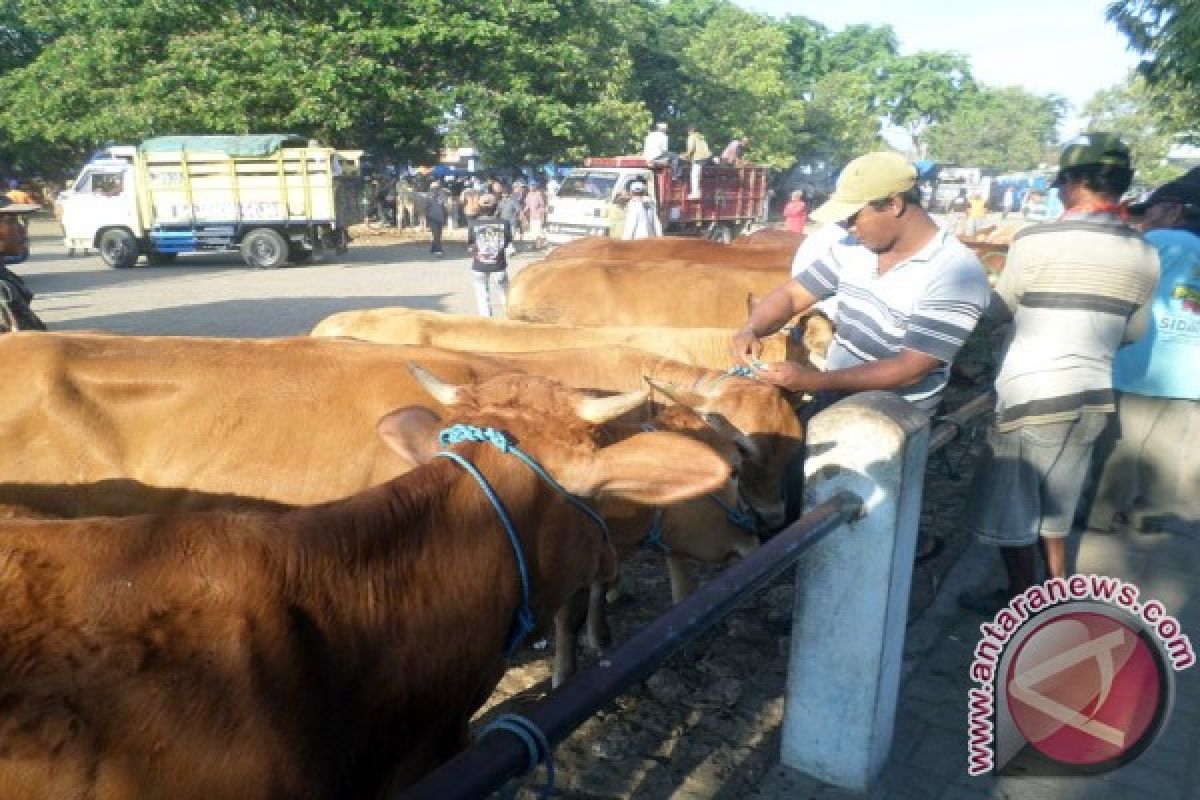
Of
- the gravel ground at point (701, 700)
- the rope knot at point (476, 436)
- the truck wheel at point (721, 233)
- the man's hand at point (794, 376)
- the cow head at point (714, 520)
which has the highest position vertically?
the rope knot at point (476, 436)

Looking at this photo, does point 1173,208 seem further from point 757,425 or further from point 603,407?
point 603,407

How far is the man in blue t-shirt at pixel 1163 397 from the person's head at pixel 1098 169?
1.36m

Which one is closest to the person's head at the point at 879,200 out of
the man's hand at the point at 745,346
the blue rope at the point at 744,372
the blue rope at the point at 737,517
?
the blue rope at the point at 744,372

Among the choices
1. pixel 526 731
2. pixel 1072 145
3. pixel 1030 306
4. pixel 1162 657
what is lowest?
pixel 1162 657

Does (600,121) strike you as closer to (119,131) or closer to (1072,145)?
(119,131)

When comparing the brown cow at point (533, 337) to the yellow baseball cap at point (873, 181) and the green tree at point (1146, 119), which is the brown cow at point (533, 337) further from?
the green tree at point (1146, 119)

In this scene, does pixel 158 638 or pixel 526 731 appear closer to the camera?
pixel 526 731

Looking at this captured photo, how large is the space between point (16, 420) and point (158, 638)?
2.41 m

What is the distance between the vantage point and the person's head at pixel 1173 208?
4.96 metres

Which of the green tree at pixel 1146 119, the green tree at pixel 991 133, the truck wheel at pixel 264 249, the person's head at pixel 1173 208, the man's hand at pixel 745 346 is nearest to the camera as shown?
the man's hand at pixel 745 346

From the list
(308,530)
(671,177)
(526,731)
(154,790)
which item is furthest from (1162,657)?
(671,177)

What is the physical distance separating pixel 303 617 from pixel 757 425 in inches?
98.4

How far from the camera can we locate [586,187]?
2025 centimetres

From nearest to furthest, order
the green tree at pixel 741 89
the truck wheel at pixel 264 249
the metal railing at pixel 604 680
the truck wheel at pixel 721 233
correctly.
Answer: the metal railing at pixel 604 680 < the truck wheel at pixel 264 249 < the truck wheel at pixel 721 233 < the green tree at pixel 741 89
